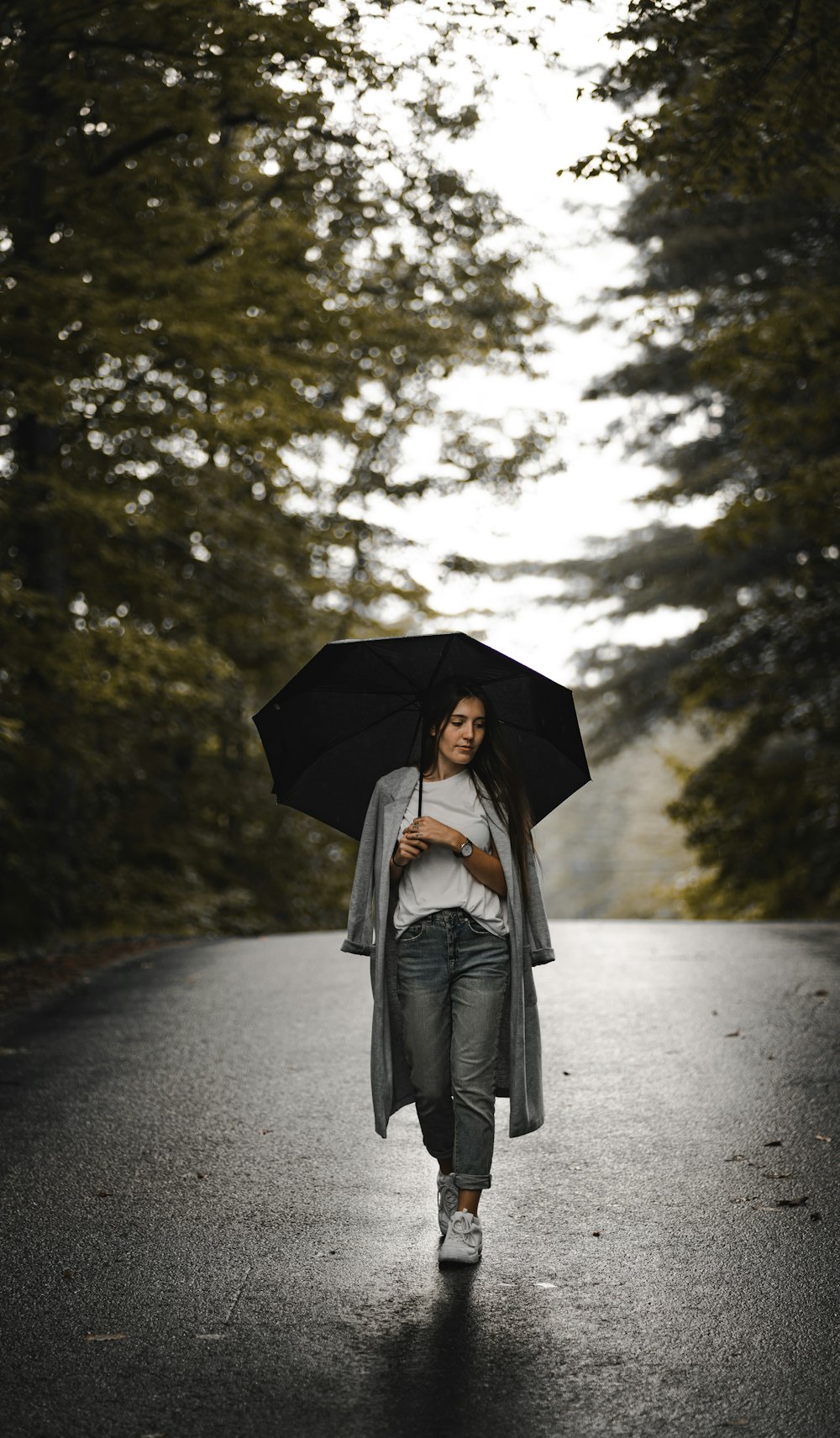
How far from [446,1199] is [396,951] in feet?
2.63

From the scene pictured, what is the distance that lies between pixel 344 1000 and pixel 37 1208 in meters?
5.00

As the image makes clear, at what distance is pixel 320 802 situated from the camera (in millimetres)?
4918

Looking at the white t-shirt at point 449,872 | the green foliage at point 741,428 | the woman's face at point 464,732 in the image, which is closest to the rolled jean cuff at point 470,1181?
the white t-shirt at point 449,872

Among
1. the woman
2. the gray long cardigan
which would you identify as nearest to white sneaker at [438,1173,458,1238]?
the woman

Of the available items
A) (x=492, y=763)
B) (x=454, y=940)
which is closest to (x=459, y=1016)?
(x=454, y=940)

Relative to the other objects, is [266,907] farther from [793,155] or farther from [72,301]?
[793,155]

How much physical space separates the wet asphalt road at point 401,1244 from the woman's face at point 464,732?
1591mm

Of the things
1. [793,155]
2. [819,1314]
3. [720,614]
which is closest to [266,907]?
[720,614]

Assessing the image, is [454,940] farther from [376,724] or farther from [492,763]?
[376,724]

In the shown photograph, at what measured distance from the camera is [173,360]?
13070 mm

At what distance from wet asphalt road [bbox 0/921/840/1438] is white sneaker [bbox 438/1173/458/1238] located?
15cm

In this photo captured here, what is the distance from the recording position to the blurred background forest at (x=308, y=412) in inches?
373

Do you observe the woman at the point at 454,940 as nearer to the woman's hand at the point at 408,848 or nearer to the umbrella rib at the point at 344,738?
the woman's hand at the point at 408,848

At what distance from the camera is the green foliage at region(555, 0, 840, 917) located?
8.30 m
